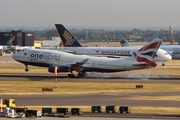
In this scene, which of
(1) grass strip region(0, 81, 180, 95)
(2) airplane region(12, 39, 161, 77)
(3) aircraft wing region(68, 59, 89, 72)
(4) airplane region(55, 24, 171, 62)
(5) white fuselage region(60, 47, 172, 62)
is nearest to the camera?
(1) grass strip region(0, 81, 180, 95)

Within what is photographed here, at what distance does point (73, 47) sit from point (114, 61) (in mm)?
28625

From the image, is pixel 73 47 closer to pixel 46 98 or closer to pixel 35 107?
pixel 46 98

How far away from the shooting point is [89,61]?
70625mm

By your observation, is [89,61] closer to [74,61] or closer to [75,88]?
[74,61]

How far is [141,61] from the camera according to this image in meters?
67.8

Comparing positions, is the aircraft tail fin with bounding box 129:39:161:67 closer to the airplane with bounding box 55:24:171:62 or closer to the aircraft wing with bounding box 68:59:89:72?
the aircraft wing with bounding box 68:59:89:72

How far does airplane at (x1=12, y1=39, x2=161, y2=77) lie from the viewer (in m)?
67.6

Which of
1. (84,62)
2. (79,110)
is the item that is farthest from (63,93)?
(84,62)

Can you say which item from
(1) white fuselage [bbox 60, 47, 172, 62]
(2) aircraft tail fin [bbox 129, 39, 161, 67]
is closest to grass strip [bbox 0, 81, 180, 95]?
(2) aircraft tail fin [bbox 129, 39, 161, 67]

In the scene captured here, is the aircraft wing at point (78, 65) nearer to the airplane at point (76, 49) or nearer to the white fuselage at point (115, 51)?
the airplane at point (76, 49)

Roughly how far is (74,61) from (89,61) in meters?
3.27

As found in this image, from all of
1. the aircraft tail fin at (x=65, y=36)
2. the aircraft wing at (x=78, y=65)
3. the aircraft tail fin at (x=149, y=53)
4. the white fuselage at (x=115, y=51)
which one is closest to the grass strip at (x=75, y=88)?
the aircraft wing at (x=78, y=65)

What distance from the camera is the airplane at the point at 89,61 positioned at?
222 feet

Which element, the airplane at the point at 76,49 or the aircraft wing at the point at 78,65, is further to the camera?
the airplane at the point at 76,49
